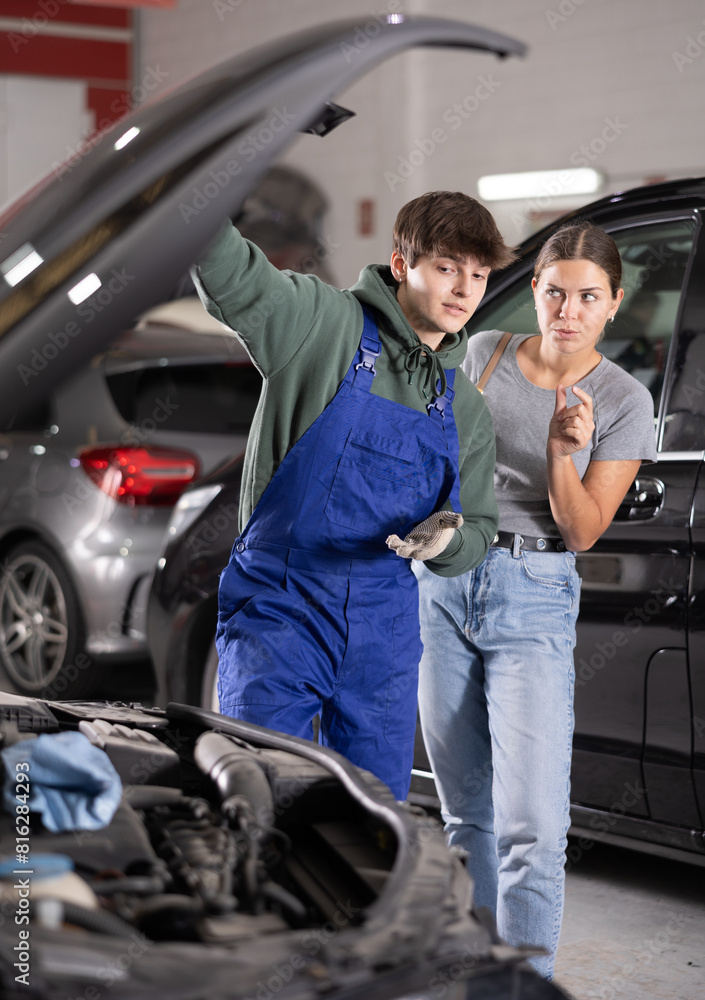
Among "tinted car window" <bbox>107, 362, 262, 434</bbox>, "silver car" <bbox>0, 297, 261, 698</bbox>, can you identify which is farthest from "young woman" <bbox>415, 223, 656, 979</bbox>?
"tinted car window" <bbox>107, 362, 262, 434</bbox>

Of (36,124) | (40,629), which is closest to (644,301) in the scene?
(40,629)

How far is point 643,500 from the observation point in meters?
2.52

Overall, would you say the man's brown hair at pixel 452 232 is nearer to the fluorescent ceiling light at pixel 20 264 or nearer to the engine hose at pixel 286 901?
the fluorescent ceiling light at pixel 20 264

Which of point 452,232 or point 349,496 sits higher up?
point 452,232

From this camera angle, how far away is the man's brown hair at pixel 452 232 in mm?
1835

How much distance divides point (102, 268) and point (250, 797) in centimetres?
68

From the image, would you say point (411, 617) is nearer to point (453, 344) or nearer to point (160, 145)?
point (453, 344)

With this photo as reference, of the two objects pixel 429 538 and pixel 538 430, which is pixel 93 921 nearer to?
pixel 429 538

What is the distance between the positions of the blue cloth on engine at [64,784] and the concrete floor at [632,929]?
4.73 ft

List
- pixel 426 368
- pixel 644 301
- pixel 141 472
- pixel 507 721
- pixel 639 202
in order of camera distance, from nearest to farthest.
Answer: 1. pixel 426 368
2. pixel 507 721
3. pixel 639 202
4. pixel 644 301
5. pixel 141 472

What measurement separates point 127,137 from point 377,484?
788 millimetres

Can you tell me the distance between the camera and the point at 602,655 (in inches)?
101

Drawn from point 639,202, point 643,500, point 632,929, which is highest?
point 639,202

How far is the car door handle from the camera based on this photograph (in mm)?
2502
